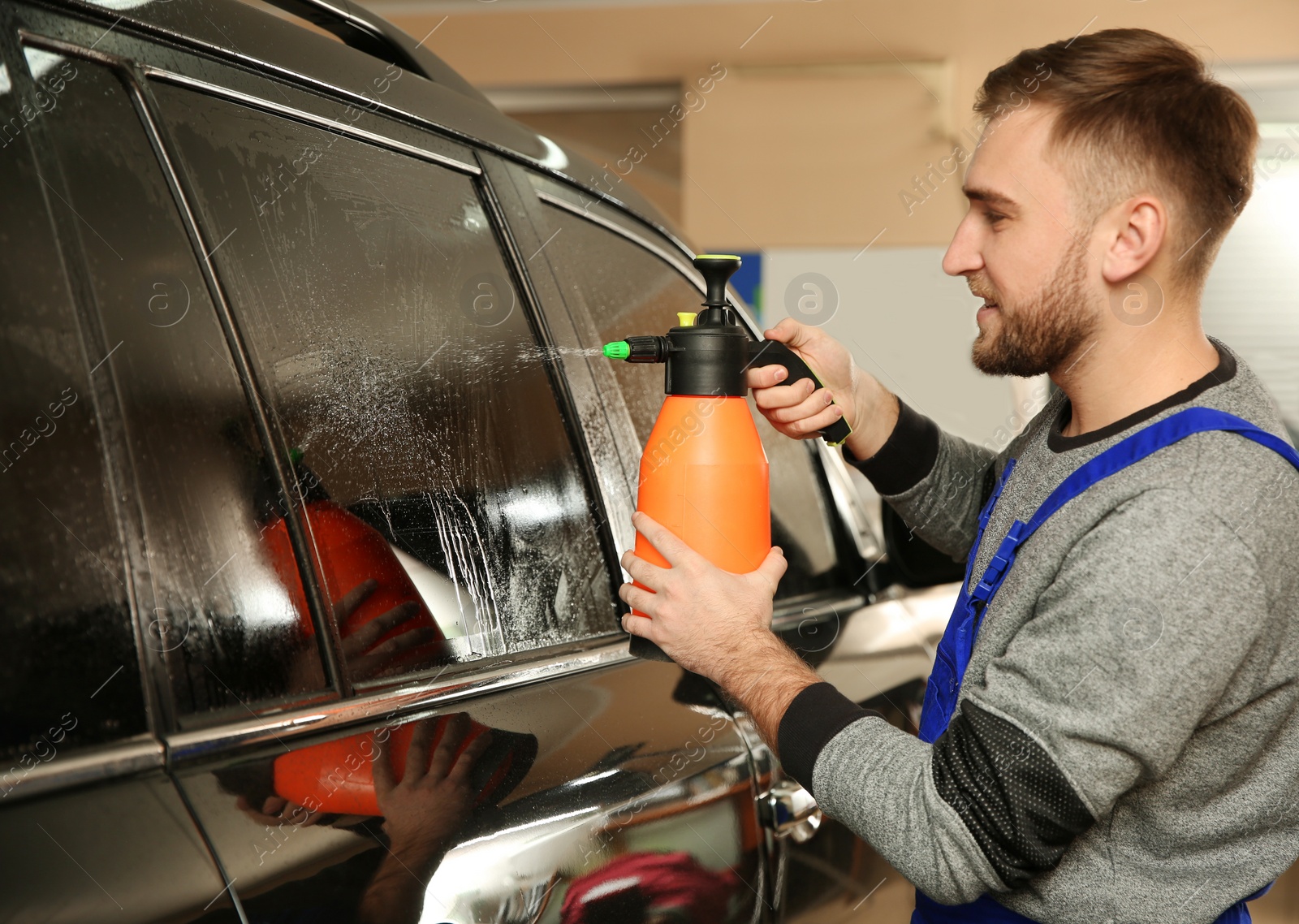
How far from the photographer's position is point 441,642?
1122 mm

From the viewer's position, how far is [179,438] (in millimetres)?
898

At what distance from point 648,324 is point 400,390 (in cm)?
64

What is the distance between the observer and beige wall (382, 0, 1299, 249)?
639cm

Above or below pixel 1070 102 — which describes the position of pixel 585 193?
above

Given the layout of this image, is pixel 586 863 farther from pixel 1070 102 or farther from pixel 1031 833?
pixel 1070 102

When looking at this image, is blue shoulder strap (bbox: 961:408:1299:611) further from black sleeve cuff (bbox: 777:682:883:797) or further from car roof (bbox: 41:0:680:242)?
car roof (bbox: 41:0:680:242)

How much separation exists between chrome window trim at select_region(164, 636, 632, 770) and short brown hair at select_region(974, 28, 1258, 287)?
79cm

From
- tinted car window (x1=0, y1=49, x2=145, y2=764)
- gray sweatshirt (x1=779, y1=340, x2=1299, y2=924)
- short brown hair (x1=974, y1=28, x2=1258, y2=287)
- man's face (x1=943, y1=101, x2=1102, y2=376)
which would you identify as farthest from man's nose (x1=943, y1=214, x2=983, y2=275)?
tinted car window (x1=0, y1=49, x2=145, y2=764)

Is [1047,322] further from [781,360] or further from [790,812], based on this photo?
[790,812]

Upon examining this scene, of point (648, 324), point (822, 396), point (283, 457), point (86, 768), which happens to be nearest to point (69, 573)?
point (86, 768)

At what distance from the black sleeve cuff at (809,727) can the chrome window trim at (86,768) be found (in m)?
0.60

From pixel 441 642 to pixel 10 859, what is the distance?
1.54 ft

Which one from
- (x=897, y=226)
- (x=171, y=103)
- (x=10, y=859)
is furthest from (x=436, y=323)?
(x=897, y=226)

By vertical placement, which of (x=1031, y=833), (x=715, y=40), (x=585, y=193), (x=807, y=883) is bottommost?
(x=807, y=883)
